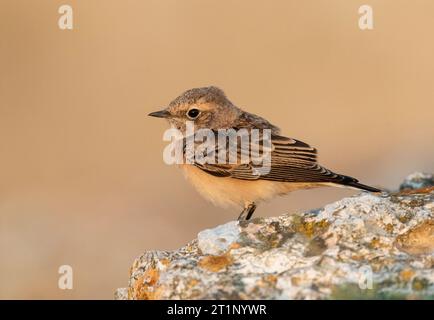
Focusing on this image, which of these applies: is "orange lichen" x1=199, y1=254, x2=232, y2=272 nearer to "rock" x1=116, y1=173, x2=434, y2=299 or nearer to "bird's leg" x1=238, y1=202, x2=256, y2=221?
"rock" x1=116, y1=173, x2=434, y2=299

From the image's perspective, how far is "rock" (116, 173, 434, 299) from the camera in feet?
14.4

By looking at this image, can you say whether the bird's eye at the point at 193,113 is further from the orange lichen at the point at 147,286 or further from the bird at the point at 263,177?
the orange lichen at the point at 147,286

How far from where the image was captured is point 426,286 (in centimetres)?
428

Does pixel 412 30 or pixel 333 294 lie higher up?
pixel 412 30

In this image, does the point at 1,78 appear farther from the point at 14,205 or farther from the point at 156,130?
the point at 14,205

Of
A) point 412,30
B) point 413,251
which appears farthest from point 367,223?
→ point 412,30

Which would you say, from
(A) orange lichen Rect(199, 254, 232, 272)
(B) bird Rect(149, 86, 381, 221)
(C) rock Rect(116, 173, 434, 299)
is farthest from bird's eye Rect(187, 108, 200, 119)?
(A) orange lichen Rect(199, 254, 232, 272)

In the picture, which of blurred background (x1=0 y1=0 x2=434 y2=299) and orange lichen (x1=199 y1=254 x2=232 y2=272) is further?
blurred background (x1=0 y1=0 x2=434 y2=299)

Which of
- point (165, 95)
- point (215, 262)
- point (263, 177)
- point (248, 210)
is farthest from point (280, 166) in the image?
point (165, 95)

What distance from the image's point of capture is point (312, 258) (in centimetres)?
479

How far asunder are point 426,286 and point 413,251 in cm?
68

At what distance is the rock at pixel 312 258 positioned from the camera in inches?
173

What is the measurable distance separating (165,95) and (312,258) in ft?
43.0

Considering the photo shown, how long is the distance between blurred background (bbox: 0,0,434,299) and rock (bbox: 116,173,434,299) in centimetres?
550
